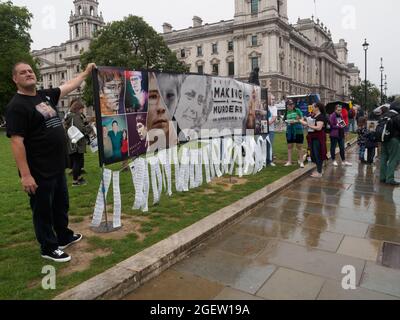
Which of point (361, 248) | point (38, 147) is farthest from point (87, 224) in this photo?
point (361, 248)

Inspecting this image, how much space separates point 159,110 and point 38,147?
2.47 meters

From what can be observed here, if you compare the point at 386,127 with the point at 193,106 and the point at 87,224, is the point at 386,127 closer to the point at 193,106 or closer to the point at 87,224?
the point at 193,106

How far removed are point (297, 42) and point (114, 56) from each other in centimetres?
4807

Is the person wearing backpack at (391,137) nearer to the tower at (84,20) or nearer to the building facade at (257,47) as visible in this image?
the building facade at (257,47)

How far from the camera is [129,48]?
47.8 m

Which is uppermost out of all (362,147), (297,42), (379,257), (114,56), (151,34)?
(297,42)

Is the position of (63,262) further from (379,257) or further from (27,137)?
(379,257)

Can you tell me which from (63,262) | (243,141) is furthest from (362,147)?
(63,262)

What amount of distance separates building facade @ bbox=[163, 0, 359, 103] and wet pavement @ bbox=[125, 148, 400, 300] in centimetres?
6053

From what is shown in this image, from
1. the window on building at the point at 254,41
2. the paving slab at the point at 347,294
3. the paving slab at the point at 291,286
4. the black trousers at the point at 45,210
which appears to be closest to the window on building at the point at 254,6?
the window on building at the point at 254,41

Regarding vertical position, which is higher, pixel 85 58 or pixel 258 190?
pixel 85 58

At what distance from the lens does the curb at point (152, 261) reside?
2857mm

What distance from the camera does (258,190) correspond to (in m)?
6.50

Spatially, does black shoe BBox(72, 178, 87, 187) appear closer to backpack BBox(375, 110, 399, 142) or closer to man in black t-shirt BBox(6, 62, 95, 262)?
man in black t-shirt BBox(6, 62, 95, 262)
